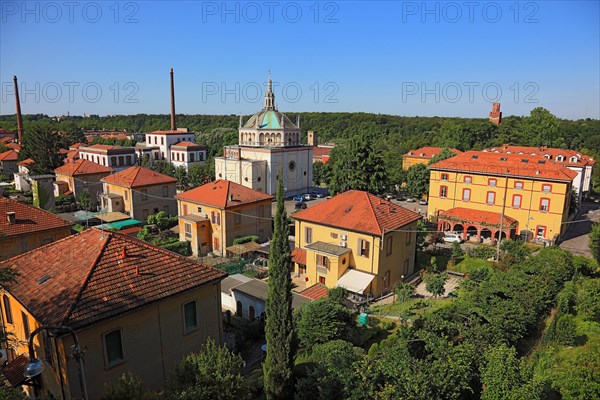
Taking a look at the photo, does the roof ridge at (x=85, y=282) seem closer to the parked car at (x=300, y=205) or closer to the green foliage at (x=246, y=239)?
the green foliage at (x=246, y=239)

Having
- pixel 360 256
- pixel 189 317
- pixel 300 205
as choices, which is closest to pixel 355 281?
pixel 360 256

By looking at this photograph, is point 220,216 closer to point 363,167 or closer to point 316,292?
point 316,292

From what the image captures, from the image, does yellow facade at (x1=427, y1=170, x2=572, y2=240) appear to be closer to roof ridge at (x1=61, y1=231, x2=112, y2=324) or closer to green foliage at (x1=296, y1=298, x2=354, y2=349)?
green foliage at (x1=296, y1=298, x2=354, y2=349)

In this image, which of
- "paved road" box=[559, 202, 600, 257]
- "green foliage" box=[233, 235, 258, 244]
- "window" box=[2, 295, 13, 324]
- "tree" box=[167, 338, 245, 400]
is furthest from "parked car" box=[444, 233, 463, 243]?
"window" box=[2, 295, 13, 324]

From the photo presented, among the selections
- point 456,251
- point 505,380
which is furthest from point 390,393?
point 456,251

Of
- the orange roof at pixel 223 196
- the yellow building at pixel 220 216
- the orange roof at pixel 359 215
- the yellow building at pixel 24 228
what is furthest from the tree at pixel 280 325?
the orange roof at pixel 223 196

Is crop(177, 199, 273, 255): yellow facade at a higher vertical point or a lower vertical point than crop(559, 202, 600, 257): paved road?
higher
